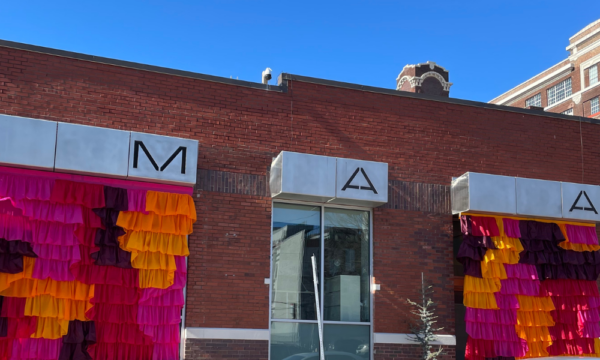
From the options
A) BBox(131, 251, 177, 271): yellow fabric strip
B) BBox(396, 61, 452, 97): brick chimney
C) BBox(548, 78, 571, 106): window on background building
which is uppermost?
BBox(548, 78, 571, 106): window on background building

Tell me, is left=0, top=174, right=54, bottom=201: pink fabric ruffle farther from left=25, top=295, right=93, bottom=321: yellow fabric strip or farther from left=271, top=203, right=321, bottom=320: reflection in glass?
left=271, top=203, right=321, bottom=320: reflection in glass

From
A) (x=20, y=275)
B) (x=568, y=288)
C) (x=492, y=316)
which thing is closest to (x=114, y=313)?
(x=20, y=275)

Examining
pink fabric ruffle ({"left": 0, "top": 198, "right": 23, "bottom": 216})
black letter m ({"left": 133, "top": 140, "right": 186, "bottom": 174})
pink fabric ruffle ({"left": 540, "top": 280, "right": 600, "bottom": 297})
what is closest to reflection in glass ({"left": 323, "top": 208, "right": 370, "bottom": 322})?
black letter m ({"left": 133, "top": 140, "right": 186, "bottom": 174})

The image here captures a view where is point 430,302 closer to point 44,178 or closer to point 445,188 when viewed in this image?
point 445,188

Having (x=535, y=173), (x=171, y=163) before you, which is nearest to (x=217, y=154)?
(x=171, y=163)

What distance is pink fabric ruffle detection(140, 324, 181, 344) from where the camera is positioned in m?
10.6

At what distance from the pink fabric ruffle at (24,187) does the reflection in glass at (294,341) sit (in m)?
4.74

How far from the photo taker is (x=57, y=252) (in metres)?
10.3

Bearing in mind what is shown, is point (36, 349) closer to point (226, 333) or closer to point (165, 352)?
point (165, 352)

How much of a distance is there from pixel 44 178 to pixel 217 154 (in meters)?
3.18

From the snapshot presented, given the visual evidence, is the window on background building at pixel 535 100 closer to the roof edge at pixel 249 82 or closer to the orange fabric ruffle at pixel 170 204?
the roof edge at pixel 249 82

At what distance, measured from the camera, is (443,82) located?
40.2 m

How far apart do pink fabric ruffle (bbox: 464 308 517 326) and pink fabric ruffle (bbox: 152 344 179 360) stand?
588 centimetres

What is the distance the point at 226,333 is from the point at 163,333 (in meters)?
1.19
